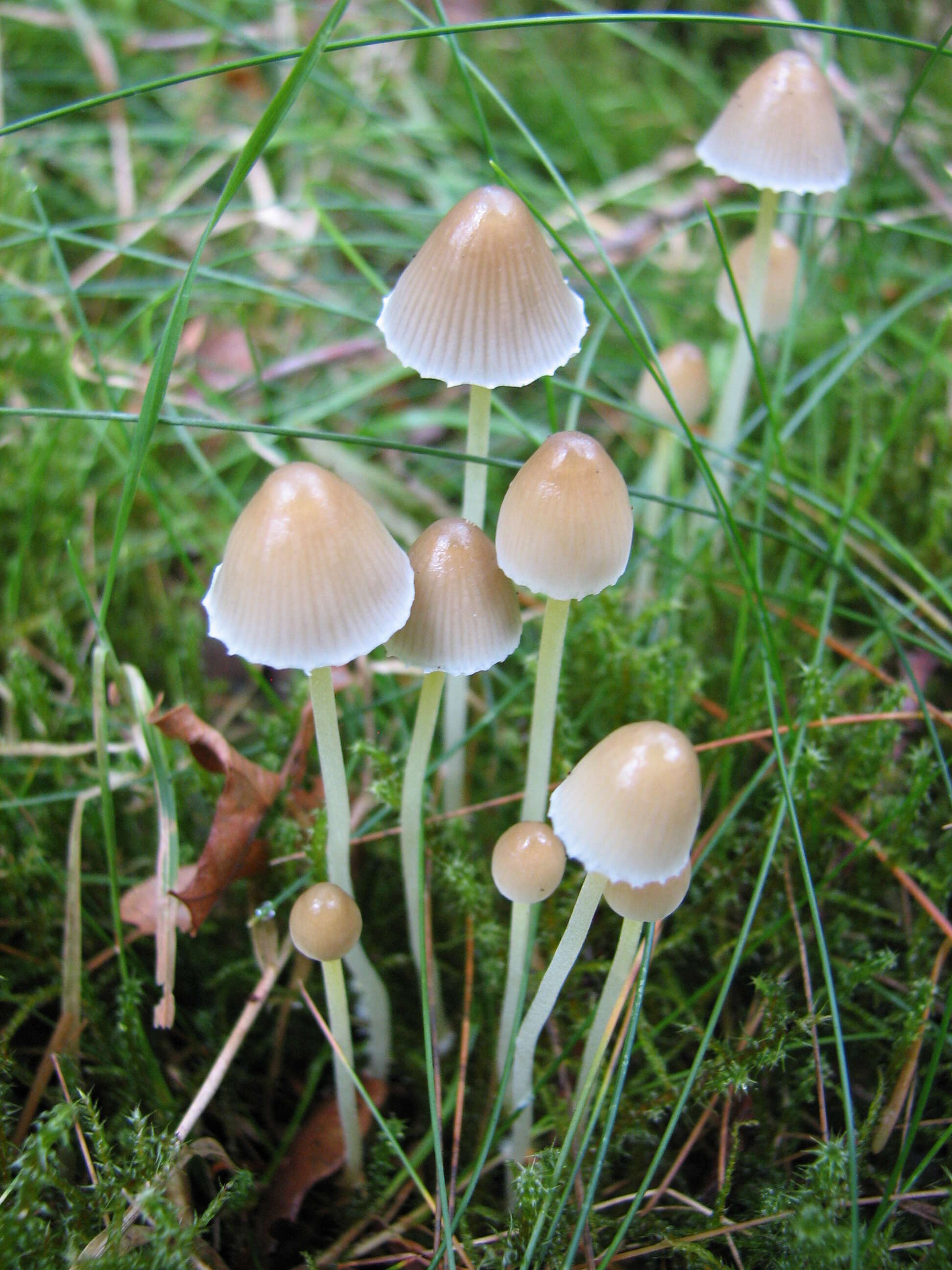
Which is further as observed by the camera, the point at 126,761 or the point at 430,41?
the point at 430,41

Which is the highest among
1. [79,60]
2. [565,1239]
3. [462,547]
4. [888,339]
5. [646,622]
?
[79,60]

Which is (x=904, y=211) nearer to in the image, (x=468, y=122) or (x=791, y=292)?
(x=791, y=292)

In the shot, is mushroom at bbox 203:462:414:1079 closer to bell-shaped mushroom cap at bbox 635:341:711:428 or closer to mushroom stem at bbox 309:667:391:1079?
mushroom stem at bbox 309:667:391:1079

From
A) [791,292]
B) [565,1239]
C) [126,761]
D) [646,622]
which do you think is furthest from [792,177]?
[565,1239]

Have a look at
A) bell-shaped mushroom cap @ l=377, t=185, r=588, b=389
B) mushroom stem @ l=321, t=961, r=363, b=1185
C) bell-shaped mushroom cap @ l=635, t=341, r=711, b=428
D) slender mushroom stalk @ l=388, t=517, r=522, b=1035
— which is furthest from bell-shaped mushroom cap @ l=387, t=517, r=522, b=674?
bell-shaped mushroom cap @ l=635, t=341, r=711, b=428

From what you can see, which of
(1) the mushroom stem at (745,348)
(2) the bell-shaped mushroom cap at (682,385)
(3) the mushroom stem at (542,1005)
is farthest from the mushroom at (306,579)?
(2) the bell-shaped mushroom cap at (682,385)

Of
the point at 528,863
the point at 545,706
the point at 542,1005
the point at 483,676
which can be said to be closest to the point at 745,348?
the point at 483,676
